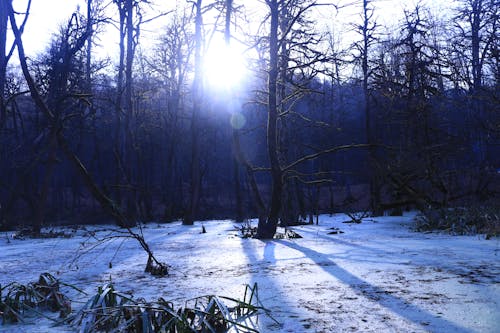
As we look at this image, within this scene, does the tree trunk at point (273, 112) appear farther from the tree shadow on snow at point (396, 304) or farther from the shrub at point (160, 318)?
the shrub at point (160, 318)

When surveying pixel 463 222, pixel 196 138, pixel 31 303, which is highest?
pixel 196 138

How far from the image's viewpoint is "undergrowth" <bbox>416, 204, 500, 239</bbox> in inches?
280

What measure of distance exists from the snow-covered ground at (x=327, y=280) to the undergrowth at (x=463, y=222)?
5.06ft

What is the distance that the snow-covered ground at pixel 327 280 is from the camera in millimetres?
2295

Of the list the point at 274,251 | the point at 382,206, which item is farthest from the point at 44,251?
the point at 382,206

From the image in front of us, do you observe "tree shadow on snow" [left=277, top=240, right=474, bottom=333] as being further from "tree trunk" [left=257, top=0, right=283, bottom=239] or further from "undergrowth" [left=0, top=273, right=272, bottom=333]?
"tree trunk" [left=257, top=0, right=283, bottom=239]

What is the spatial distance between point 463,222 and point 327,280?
19.0ft

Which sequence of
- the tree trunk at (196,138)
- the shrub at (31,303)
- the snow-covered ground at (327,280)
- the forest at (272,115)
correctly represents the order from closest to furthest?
the snow-covered ground at (327,280)
the shrub at (31,303)
the forest at (272,115)
the tree trunk at (196,138)

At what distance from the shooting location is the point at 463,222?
7945mm

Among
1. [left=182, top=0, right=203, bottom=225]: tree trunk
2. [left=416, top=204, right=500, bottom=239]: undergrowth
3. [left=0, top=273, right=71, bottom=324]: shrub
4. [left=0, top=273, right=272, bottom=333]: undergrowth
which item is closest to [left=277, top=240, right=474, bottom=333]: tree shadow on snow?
[left=0, top=273, right=272, bottom=333]: undergrowth

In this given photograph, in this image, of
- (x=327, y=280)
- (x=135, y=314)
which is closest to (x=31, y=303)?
(x=135, y=314)

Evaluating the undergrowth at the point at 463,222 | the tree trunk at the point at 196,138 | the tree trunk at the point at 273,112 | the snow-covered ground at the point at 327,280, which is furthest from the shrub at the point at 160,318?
the tree trunk at the point at 196,138

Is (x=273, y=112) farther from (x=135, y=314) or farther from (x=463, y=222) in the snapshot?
(x=135, y=314)

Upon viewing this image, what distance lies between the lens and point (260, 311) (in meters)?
2.56
